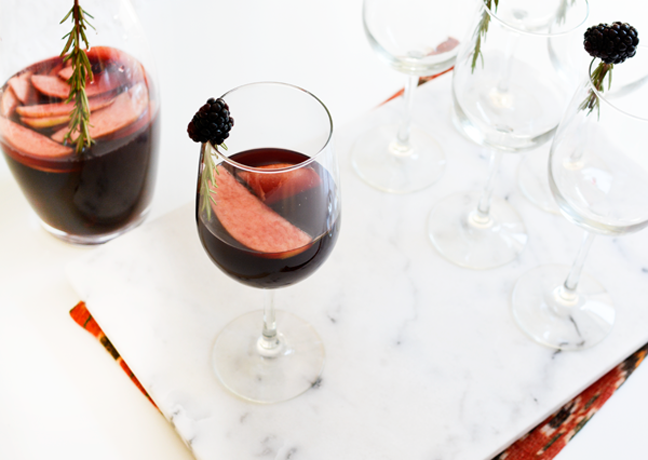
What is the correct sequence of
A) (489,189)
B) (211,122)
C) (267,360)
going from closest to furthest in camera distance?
1. (211,122)
2. (267,360)
3. (489,189)

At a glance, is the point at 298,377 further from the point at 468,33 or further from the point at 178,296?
the point at 468,33

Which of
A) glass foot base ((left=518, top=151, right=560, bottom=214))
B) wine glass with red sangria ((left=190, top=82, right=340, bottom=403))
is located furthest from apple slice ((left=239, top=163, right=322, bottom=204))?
glass foot base ((left=518, top=151, right=560, bottom=214))

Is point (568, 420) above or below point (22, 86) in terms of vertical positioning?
below

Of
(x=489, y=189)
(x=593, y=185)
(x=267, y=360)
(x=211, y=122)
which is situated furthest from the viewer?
(x=489, y=189)

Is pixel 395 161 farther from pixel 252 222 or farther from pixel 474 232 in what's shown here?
pixel 252 222

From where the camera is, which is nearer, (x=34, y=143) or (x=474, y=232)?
(x=34, y=143)

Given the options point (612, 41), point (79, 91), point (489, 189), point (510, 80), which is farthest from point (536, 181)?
point (79, 91)

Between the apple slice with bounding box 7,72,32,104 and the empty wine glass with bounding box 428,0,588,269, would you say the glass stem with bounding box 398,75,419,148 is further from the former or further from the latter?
the apple slice with bounding box 7,72,32,104
